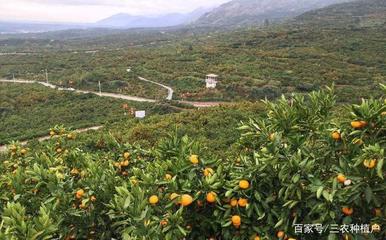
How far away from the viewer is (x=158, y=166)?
3.45 metres

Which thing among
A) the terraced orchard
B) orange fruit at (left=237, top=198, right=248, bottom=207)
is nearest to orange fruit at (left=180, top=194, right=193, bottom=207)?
the terraced orchard

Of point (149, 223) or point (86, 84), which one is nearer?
point (149, 223)

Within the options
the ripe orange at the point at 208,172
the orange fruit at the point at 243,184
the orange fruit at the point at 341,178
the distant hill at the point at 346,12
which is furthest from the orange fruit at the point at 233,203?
the distant hill at the point at 346,12

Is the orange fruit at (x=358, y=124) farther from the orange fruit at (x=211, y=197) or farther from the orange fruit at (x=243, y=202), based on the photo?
the orange fruit at (x=211, y=197)

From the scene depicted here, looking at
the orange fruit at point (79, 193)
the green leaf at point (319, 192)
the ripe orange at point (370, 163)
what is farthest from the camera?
the orange fruit at point (79, 193)

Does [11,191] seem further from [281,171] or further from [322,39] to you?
[322,39]

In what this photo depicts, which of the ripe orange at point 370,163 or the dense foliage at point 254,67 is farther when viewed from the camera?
the dense foliage at point 254,67

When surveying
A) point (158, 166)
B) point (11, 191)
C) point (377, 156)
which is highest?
point (377, 156)

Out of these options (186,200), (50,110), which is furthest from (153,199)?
(50,110)

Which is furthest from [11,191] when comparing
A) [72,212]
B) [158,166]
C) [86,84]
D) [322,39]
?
[322,39]

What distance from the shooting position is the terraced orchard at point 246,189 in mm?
2883

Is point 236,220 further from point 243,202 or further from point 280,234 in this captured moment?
point 280,234

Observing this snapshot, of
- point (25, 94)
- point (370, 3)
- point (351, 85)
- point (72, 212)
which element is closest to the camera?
point (72, 212)

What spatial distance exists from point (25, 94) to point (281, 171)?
139 feet
